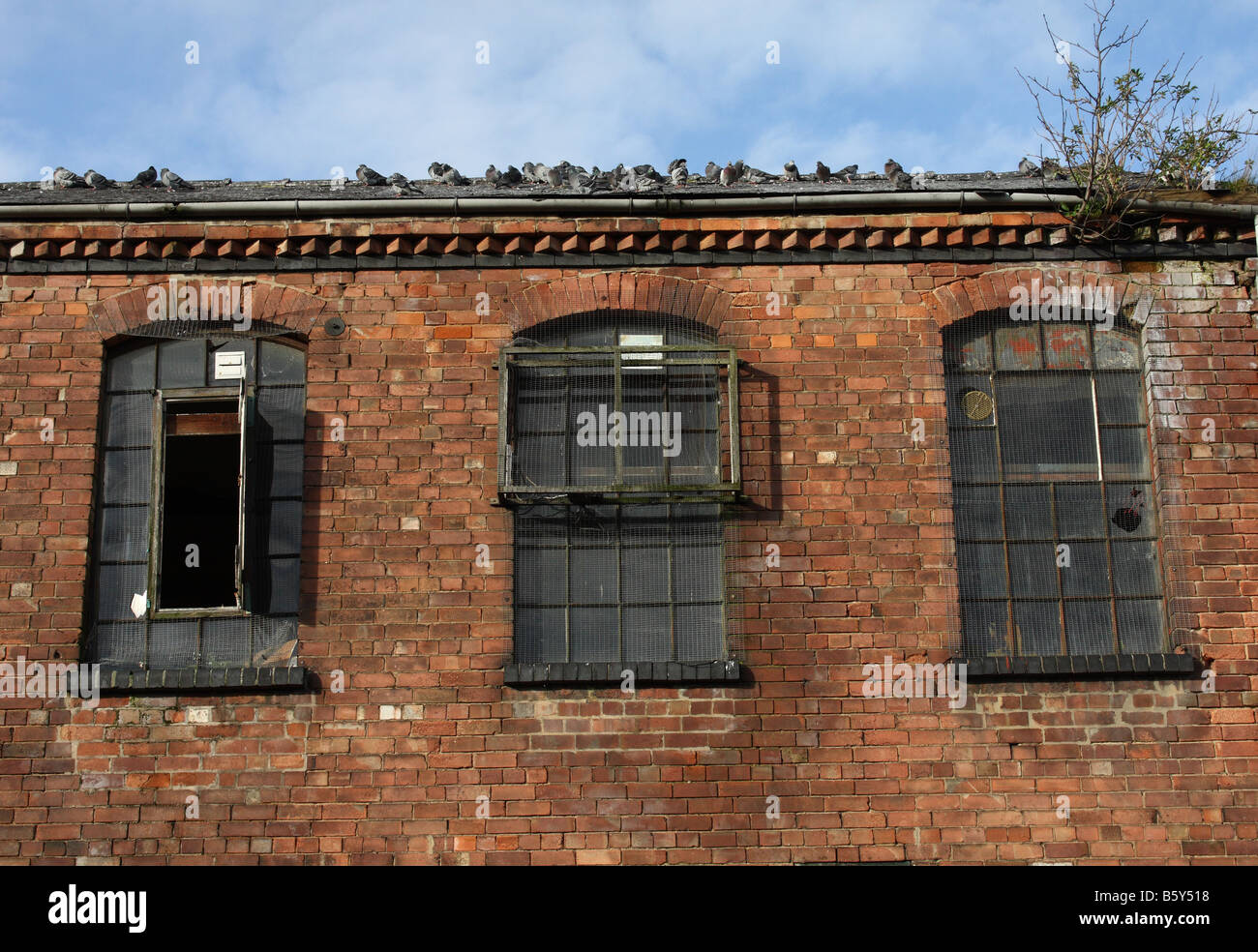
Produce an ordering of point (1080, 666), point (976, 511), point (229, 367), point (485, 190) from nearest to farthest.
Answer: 1. point (1080, 666)
2. point (976, 511)
3. point (229, 367)
4. point (485, 190)

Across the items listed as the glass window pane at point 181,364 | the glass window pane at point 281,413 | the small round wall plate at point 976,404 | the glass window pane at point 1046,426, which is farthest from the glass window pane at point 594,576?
the glass window pane at point 181,364

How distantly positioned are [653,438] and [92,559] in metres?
3.99

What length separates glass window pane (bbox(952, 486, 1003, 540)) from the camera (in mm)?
8945

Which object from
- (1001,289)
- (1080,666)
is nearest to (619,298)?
(1001,289)

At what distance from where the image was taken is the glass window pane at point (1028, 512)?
8961 mm

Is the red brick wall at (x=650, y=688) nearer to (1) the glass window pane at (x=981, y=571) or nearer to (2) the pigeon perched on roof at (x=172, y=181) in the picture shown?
(1) the glass window pane at (x=981, y=571)

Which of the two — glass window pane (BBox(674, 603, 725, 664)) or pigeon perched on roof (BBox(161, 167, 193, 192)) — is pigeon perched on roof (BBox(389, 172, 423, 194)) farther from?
glass window pane (BBox(674, 603, 725, 664))

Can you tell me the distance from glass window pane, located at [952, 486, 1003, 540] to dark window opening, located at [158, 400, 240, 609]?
16.4 feet

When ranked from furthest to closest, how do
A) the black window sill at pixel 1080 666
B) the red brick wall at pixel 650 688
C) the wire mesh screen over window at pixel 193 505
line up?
the wire mesh screen over window at pixel 193 505
the black window sill at pixel 1080 666
the red brick wall at pixel 650 688

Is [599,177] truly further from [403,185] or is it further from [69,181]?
[69,181]

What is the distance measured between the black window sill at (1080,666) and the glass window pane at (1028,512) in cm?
90

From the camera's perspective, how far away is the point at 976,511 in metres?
8.98

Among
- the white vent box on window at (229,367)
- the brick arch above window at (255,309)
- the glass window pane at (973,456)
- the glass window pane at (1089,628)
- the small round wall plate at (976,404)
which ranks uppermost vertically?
the brick arch above window at (255,309)

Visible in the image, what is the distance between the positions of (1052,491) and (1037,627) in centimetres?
97
